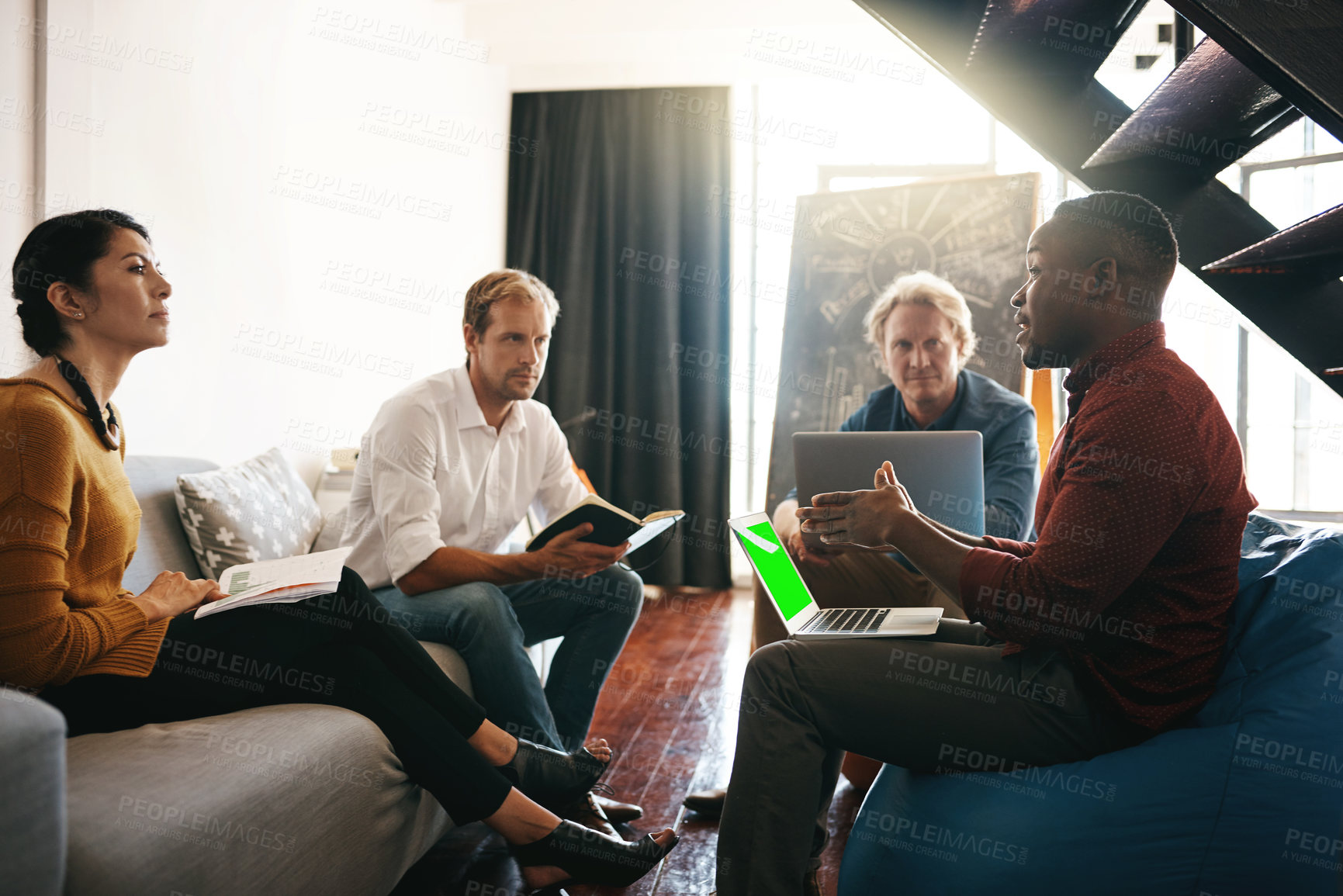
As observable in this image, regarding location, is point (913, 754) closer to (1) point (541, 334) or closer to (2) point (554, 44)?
(1) point (541, 334)

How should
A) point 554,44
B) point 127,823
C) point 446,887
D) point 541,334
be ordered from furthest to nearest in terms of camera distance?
point 554,44
point 541,334
point 446,887
point 127,823

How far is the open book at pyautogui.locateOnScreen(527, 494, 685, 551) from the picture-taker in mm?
1583

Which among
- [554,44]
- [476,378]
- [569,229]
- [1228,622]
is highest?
[554,44]

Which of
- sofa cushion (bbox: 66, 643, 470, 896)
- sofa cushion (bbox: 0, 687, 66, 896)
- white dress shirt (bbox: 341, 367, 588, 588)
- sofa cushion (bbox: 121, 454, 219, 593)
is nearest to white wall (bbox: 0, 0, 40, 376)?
sofa cushion (bbox: 121, 454, 219, 593)

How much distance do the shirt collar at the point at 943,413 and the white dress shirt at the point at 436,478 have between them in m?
0.92

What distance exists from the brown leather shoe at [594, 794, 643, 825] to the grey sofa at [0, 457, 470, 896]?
41 cm

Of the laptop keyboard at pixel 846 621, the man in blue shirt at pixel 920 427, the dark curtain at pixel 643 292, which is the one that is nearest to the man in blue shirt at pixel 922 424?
the man in blue shirt at pixel 920 427

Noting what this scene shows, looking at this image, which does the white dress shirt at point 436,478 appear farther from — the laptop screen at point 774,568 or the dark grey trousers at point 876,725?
the dark grey trousers at point 876,725

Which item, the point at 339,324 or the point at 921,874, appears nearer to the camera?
the point at 921,874

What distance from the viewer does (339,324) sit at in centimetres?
312

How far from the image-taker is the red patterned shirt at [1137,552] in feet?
3.33

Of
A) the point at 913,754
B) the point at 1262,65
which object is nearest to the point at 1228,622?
the point at 913,754

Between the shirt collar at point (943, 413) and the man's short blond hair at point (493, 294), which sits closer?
the man's short blond hair at point (493, 294)

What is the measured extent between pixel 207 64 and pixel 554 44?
2.19m
